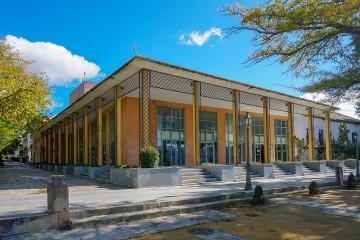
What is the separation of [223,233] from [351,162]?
25.3 m

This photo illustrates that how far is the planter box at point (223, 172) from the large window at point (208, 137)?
8.38 metres

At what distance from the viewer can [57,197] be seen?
744 centimetres

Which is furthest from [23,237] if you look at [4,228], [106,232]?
[106,232]

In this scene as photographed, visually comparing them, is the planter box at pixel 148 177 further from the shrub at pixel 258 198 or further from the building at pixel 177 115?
the shrub at pixel 258 198

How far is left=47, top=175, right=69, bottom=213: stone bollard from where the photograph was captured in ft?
24.2

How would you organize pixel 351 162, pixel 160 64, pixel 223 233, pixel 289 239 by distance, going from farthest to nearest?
pixel 351 162 → pixel 160 64 → pixel 223 233 → pixel 289 239

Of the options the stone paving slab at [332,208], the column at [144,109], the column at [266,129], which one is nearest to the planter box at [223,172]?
the column at [144,109]

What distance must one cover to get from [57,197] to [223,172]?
35.6 ft

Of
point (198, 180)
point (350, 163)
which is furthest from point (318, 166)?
point (198, 180)

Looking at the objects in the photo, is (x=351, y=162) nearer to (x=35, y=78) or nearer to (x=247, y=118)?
(x=247, y=118)

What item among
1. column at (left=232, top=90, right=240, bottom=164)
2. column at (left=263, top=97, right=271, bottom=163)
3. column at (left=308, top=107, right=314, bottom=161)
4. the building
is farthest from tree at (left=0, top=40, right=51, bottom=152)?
column at (left=308, top=107, right=314, bottom=161)

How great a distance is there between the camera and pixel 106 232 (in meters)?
7.01

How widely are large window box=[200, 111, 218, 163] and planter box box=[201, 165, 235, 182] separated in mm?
8375

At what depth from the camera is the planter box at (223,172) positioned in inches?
659
